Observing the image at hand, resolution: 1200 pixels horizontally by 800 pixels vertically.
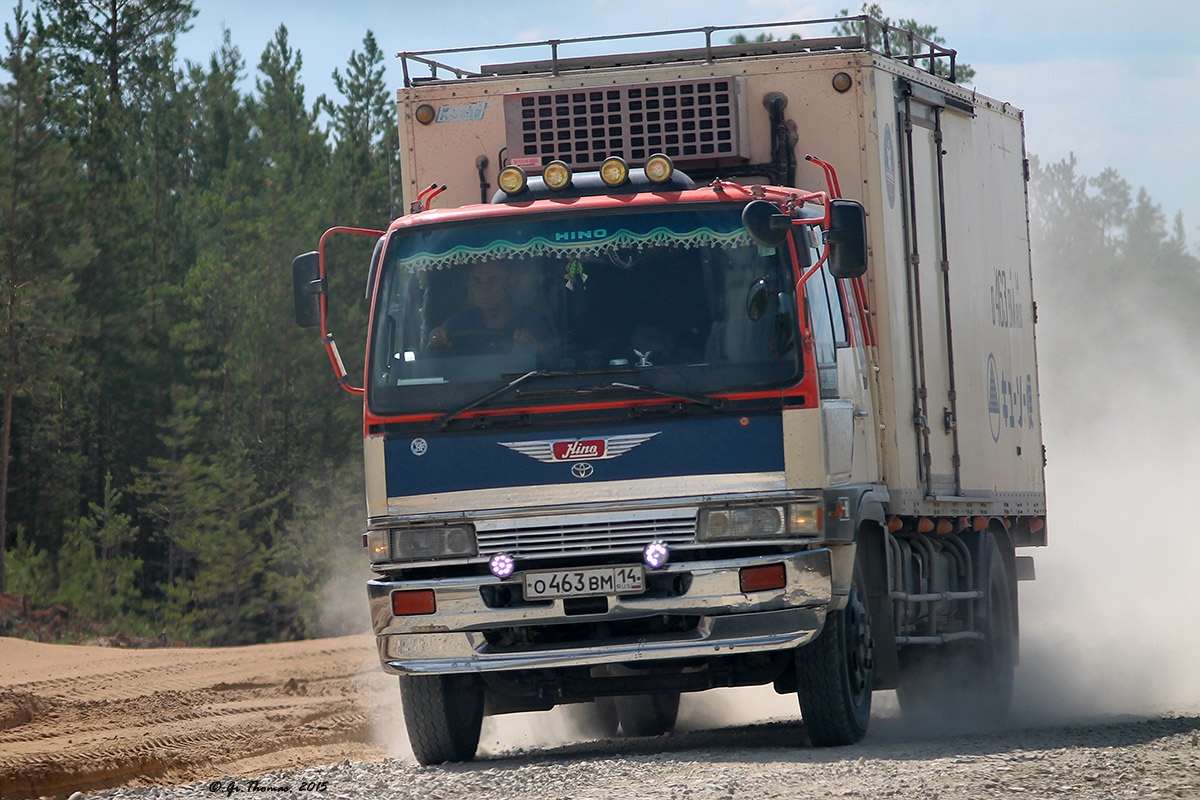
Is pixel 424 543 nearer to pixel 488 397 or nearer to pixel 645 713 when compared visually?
pixel 488 397

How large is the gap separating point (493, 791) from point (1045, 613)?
9645mm

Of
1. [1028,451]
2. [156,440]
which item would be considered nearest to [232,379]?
[156,440]

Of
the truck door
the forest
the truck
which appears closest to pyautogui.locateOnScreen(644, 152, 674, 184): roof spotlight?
the truck

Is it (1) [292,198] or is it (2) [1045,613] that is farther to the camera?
(1) [292,198]

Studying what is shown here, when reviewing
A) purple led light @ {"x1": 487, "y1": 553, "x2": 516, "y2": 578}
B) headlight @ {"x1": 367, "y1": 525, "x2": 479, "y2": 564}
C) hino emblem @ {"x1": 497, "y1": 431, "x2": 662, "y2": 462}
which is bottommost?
purple led light @ {"x1": 487, "y1": 553, "x2": 516, "y2": 578}

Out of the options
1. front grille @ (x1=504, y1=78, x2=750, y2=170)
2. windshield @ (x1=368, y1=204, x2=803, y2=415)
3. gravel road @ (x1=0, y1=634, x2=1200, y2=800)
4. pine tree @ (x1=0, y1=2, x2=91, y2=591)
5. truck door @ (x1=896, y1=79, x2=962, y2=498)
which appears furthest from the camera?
pine tree @ (x1=0, y1=2, x2=91, y2=591)

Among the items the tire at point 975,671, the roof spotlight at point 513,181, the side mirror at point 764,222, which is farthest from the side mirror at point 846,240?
the tire at point 975,671

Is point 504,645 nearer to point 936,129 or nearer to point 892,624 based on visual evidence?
point 892,624

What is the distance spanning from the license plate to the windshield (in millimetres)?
833

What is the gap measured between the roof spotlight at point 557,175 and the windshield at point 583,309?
10.4 inches

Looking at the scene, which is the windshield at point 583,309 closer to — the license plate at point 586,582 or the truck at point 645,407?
the truck at point 645,407

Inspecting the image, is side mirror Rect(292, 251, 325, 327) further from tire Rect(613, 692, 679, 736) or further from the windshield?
tire Rect(613, 692, 679, 736)

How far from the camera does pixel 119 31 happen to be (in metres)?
40.6

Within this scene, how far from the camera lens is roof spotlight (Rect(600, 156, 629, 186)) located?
8.63 m
